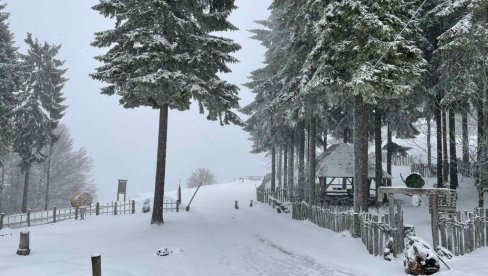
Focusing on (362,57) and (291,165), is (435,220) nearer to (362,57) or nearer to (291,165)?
(362,57)

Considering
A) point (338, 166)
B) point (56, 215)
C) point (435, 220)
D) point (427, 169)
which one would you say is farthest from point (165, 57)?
point (427, 169)

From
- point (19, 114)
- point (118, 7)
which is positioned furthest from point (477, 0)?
point (19, 114)

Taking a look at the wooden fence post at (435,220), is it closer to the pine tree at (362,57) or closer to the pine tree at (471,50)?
the pine tree at (471,50)

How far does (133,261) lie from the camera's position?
11031mm

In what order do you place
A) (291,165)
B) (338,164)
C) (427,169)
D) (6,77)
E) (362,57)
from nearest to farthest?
(362,57) < (338,164) < (6,77) < (291,165) < (427,169)

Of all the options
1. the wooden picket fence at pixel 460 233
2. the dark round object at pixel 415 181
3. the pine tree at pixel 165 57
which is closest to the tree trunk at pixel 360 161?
the dark round object at pixel 415 181

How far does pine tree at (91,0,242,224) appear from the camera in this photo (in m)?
15.4

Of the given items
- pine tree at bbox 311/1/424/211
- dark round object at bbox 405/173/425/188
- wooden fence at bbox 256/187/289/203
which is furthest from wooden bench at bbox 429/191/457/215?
wooden fence at bbox 256/187/289/203

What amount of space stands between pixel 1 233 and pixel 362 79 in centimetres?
1664

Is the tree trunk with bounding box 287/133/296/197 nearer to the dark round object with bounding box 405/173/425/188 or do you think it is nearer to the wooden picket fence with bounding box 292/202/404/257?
the wooden picket fence with bounding box 292/202/404/257

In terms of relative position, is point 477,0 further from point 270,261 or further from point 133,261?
point 133,261

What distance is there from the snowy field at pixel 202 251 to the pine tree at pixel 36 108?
1557 centimetres

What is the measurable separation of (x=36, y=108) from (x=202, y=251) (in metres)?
25.9

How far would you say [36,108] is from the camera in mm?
31750
